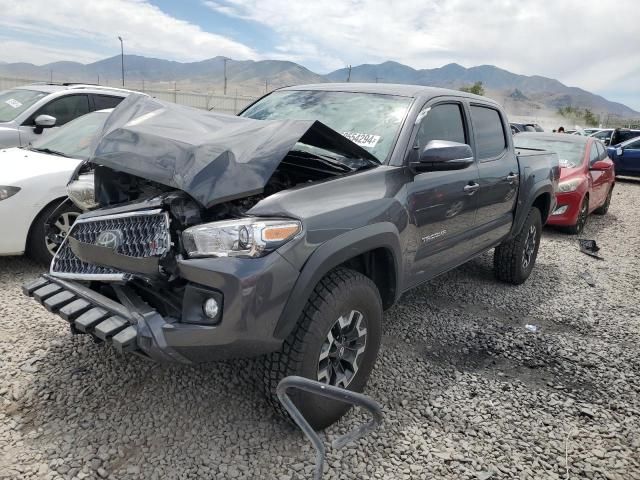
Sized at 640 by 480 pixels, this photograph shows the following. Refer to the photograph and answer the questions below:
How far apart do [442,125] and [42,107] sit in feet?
18.4

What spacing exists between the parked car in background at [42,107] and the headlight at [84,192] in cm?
382

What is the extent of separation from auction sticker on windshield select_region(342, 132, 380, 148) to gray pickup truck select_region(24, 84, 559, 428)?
0.08 feet

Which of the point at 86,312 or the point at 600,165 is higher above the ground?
the point at 600,165

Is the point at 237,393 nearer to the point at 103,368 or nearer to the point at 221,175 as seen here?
the point at 103,368

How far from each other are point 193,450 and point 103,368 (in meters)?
0.93

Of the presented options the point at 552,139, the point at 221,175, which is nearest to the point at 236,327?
the point at 221,175

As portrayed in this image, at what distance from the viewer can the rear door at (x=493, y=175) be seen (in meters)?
4.07

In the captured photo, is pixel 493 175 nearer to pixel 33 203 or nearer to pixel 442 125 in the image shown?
pixel 442 125

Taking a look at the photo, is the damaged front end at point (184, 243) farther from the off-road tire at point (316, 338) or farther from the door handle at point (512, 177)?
the door handle at point (512, 177)

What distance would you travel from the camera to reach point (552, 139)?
898cm

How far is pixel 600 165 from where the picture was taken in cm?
862

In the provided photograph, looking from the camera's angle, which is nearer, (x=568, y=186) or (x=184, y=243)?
(x=184, y=243)

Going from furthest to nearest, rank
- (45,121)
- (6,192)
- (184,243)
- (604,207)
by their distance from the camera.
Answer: (604,207), (45,121), (6,192), (184,243)

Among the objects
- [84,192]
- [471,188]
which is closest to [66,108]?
[84,192]
